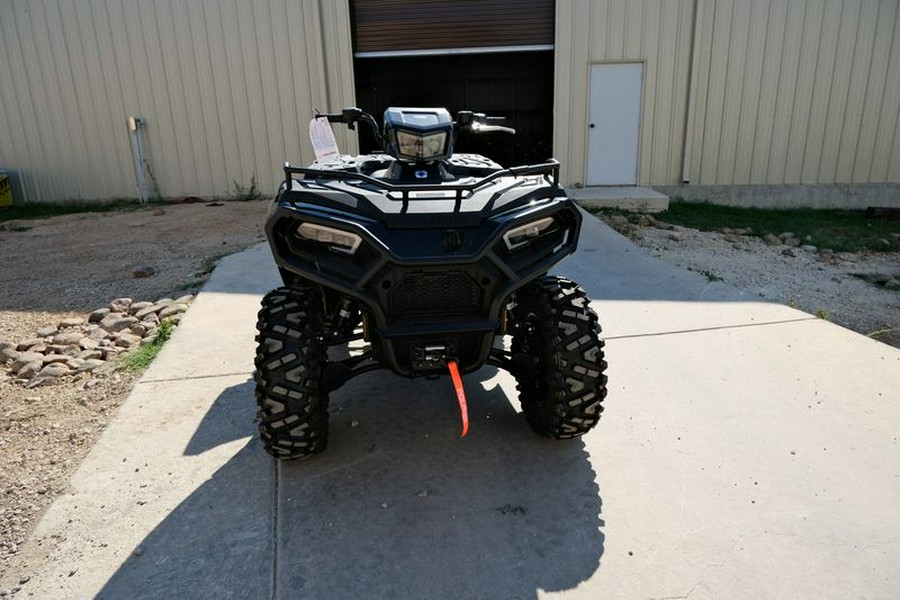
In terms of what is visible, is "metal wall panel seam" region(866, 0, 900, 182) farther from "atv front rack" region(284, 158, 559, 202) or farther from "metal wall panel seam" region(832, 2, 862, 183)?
"atv front rack" region(284, 158, 559, 202)

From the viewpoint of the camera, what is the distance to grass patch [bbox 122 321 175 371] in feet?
12.8

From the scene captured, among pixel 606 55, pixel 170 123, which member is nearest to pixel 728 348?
pixel 606 55

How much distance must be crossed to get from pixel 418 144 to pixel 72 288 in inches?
178

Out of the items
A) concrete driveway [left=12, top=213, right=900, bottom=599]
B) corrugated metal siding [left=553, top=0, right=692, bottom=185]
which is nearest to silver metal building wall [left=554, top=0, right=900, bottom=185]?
corrugated metal siding [left=553, top=0, right=692, bottom=185]

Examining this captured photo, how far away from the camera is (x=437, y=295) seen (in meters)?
2.50

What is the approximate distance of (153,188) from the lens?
429 inches

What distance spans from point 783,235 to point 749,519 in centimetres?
676

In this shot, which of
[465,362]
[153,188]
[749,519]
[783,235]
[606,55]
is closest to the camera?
[749,519]

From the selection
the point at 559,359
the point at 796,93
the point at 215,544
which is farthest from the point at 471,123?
the point at 796,93

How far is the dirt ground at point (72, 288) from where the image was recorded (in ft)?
9.17

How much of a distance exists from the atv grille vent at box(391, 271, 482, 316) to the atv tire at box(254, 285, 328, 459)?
394mm

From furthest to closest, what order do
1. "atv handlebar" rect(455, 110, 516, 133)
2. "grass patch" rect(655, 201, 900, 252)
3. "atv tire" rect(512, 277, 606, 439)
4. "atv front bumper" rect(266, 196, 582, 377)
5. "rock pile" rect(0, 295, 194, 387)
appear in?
"grass patch" rect(655, 201, 900, 252) → "rock pile" rect(0, 295, 194, 387) → "atv handlebar" rect(455, 110, 516, 133) → "atv tire" rect(512, 277, 606, 439) → "atv front bumper" rect(266, 196, 582, 377)

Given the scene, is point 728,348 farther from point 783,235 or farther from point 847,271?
point 783,235

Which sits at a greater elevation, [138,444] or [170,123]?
[170,123]
